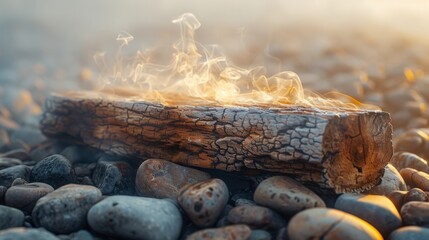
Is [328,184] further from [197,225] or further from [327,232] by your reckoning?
[197,225]

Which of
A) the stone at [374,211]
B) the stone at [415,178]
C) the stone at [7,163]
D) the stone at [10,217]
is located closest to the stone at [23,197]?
the stone at [10,217]

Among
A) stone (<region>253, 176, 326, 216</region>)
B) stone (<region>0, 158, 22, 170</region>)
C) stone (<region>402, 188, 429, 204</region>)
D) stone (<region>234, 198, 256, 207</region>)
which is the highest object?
stone (<region>253, 176, 326, 216</region>)

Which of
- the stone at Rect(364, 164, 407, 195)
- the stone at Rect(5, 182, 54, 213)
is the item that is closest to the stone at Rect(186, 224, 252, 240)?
the stone at Rect(364, 164, 407, 195)

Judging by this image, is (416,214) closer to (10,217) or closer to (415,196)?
(415,196)

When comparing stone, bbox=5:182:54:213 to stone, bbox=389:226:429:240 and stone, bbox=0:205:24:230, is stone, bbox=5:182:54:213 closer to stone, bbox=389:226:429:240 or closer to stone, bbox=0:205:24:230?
stone, bbox=0:205:24:230

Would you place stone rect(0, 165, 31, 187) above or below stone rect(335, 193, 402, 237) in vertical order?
below

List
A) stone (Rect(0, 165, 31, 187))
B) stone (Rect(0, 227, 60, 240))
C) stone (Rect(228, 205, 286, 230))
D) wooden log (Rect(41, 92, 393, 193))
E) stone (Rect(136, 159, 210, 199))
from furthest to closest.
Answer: stone (Rect(0, 165, 31, 187))
stone (Rect(136, 159, 210, 199))
wooden log (Rect(41, 92, 393, 193))
stone (Rect(228, 205, 286, 230))
stone (Rect(0, 227, 60, 240))
